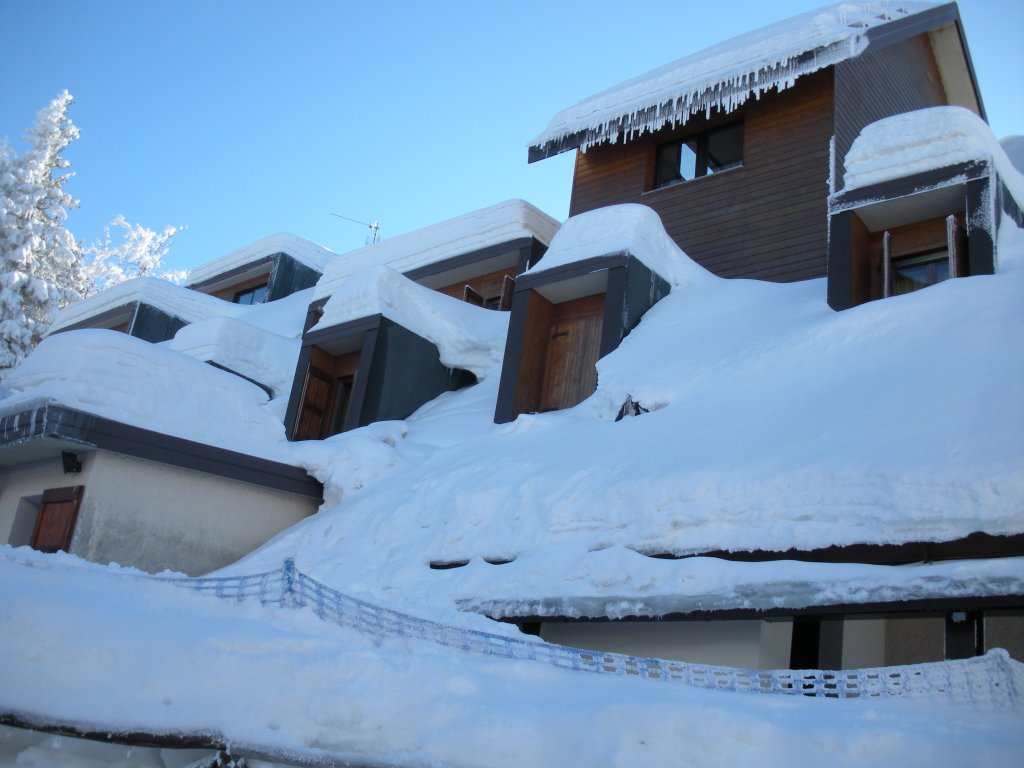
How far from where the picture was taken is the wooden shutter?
974cm

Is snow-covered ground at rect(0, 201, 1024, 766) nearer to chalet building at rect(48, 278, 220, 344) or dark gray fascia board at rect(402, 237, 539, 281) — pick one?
dark gray fascia board at rect(402, 237, 539, 281)

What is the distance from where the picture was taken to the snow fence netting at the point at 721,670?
13.1 ft

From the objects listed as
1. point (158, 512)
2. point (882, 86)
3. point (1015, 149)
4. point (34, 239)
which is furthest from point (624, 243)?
point (34, 239)

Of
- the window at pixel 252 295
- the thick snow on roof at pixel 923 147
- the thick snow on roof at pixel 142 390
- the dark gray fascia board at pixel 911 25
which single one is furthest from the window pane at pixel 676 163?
the window at pixel 252 295

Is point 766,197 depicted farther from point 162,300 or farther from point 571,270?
point 162,300

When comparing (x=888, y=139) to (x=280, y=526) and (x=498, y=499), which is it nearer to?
(x=498, y=499)

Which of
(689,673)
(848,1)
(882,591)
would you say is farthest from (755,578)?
(848,1)

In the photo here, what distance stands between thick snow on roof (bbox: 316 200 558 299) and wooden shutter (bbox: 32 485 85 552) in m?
7.55

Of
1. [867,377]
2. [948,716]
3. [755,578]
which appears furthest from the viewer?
[867,377]

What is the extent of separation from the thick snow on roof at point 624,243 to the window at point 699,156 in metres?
2.14

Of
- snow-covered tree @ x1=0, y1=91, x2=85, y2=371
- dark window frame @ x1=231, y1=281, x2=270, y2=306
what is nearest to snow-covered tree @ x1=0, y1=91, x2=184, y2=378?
snow-covered tree @ x1=0, y1=91, x2=85, y2=371

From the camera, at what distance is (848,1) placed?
13.8 metres

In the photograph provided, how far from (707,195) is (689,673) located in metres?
10.7

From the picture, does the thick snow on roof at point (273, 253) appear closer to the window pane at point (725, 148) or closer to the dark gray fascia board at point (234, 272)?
the dark gray fascia board at point (234, 272)
